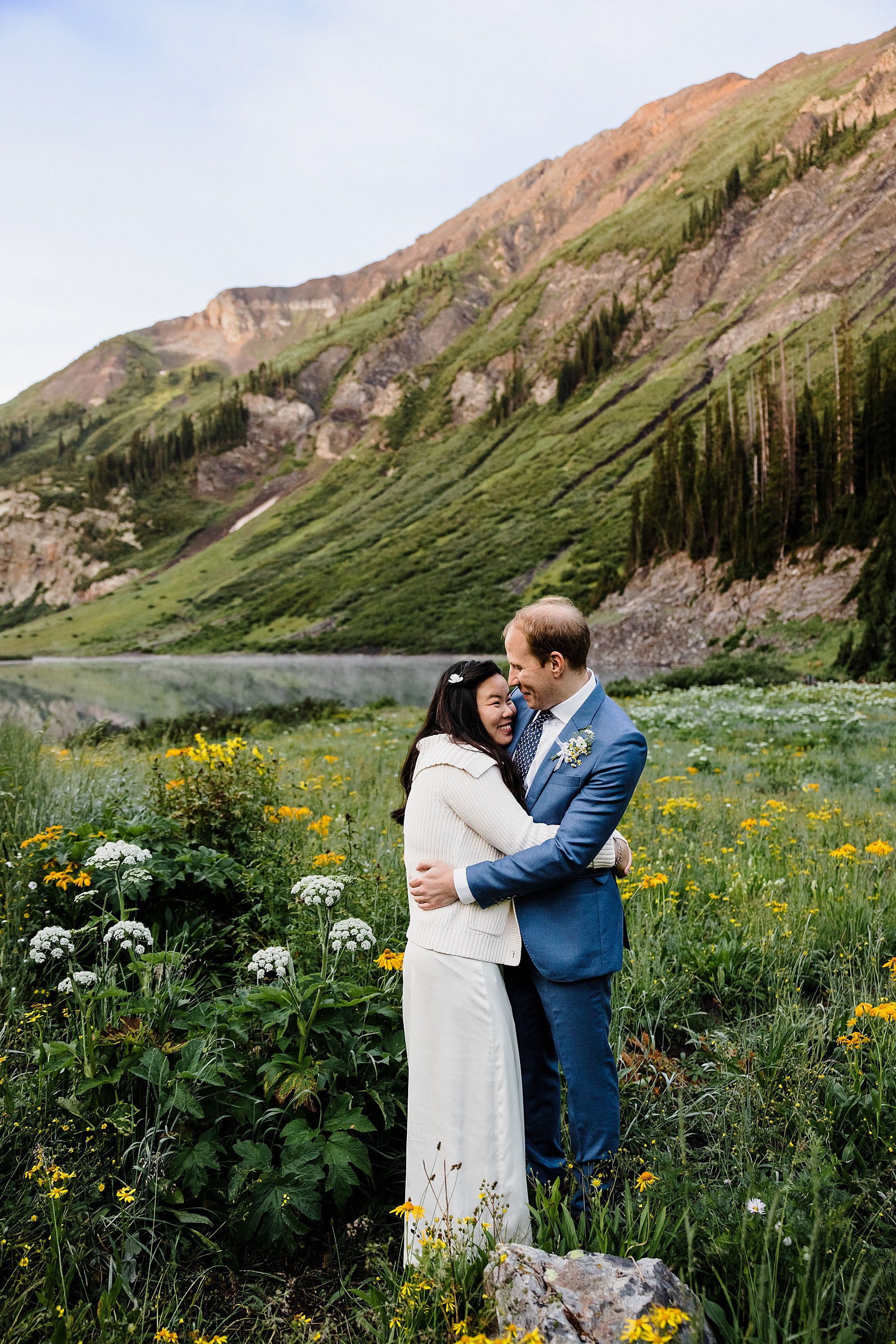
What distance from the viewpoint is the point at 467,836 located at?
2.69m

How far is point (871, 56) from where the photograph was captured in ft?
430

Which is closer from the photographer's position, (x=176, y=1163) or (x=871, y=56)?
(x=176, y=1163)

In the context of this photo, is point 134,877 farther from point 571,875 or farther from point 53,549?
point 53,549

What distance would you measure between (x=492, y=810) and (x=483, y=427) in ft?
432

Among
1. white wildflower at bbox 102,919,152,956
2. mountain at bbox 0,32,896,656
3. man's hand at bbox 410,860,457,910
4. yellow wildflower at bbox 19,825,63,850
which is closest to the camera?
man's hand at bbox 410,860,457,910

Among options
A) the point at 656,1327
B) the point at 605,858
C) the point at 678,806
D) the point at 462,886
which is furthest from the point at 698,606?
the point at 656,1327

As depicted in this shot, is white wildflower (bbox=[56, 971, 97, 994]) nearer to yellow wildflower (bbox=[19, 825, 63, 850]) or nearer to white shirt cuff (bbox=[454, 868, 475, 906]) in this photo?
yellow wildflower (bbox=[19, 825, 63, 850])

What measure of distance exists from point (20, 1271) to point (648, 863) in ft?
14.9

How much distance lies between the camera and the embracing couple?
2.49m

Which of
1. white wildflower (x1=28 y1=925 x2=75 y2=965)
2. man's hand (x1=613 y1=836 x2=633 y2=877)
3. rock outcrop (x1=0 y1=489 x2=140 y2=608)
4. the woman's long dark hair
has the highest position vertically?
rock outcrop (x1=0 y1=489 x2=140 y2=608)

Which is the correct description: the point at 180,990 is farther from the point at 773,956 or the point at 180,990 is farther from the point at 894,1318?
the point at 773,956

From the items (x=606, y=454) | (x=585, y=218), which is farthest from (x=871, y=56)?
(x=606, y=454)

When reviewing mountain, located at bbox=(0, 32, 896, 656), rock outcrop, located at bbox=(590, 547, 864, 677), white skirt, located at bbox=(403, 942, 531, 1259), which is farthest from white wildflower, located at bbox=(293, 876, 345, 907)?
mountain, located at bbox=(0, 32, 896, 656)

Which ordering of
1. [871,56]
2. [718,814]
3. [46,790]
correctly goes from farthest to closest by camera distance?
[871,56] → [718,814] → [46,790]
